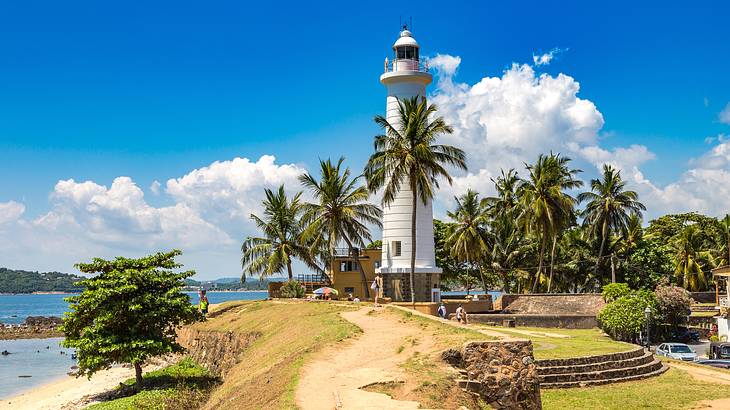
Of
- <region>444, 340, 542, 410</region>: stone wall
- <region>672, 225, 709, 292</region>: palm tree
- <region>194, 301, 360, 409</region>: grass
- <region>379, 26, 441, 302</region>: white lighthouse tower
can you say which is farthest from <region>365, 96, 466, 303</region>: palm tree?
<region>672, 225, 709, 292</region>: palm tree

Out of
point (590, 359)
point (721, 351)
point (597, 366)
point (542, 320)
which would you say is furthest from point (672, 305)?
point (590, 359)

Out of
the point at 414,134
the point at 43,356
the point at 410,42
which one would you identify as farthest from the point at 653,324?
the point at 43,356

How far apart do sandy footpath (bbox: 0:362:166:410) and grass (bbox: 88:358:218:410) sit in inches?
123

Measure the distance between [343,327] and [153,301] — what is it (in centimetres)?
838

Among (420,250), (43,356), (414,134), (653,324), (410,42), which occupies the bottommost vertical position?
(43,356)

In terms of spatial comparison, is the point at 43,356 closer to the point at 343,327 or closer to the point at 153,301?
the point at 153,301

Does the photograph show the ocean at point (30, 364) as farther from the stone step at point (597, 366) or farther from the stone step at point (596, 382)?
the stone step at point (596, 382)

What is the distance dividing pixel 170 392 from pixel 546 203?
112 ft

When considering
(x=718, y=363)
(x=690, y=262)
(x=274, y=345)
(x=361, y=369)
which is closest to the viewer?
(x=361, y=369)

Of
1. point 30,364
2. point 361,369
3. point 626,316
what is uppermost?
point 626,316

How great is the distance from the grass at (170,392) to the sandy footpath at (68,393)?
10.2 feet

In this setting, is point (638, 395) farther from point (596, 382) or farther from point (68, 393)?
point (68, 393)

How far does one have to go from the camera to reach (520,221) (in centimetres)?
5606

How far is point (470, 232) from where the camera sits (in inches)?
2234
